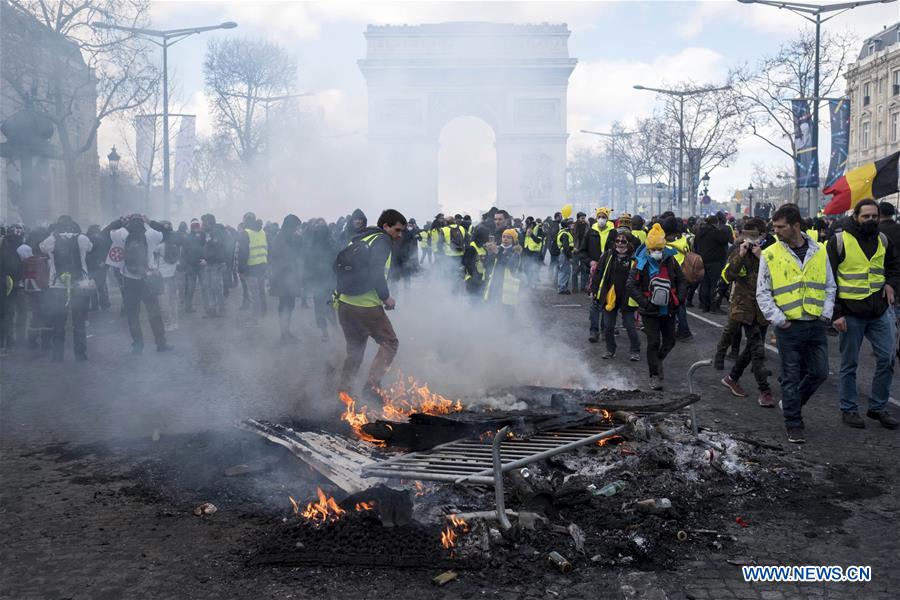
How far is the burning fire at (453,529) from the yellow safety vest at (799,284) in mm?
3441

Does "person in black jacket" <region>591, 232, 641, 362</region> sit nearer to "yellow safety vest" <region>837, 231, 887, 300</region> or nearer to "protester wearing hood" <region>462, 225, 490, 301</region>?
"protester wearing hood" <region>462, 225, 490, 301</region>

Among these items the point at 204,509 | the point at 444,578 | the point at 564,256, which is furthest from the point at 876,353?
the point at 564,256

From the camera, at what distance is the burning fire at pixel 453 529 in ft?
13.1

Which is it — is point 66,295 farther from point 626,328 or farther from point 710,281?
point 710,281

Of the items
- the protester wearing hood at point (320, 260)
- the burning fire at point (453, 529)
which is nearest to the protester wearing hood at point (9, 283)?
the protester wearing hood at point (320, 260)

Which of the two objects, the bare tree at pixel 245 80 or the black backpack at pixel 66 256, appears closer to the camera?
the black backpack at pixel 66 256

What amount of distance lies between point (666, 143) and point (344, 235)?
3209 cm

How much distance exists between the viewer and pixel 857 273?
6418mm

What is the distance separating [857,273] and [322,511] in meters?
Result: 4.69

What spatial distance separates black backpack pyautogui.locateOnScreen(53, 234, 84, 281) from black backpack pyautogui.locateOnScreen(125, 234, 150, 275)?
81cm

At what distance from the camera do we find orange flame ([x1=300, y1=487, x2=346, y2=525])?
431cm

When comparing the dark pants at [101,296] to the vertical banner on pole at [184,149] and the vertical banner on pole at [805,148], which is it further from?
the vertical banner on pole at [805,148]

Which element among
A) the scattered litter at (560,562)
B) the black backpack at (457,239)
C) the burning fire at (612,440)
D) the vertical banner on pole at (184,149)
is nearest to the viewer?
the scattered litter at (560,562)

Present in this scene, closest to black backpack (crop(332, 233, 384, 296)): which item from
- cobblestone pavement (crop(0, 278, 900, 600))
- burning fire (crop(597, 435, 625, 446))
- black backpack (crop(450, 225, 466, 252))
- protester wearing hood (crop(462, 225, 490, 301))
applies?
cobblestone pavement (crop(0, 278, 900, 600))
